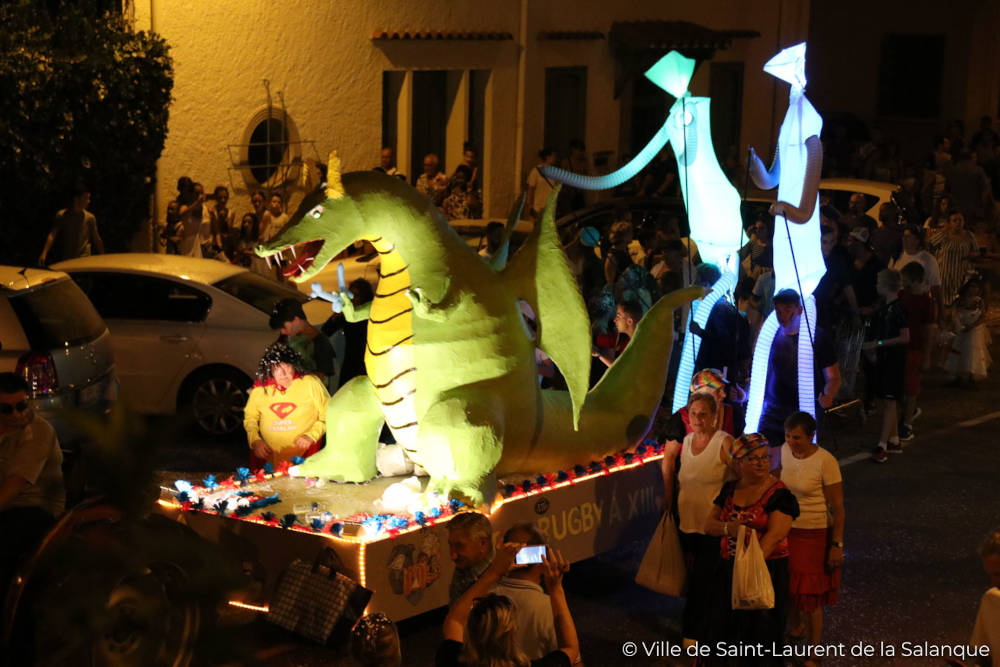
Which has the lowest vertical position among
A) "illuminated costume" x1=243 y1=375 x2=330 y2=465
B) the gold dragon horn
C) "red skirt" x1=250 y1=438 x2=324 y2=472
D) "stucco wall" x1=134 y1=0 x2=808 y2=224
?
"red skirt" x1=250 y1=438 x2=324 y2=472

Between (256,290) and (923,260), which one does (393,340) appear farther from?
(923,260)

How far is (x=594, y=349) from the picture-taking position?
9406 millimetres

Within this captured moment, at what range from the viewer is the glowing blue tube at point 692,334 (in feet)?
30.7

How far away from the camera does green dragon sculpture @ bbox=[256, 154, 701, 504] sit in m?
7.10

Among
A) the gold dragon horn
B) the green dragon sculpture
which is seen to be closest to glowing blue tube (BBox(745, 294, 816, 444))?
the green dragon sculpture

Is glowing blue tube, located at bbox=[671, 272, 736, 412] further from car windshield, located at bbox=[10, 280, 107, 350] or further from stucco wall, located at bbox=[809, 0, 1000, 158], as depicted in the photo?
stucco wall, located at bbox=[809, 0, 1000, 158]

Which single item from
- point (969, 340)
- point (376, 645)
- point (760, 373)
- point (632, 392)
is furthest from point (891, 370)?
point (376, 645)

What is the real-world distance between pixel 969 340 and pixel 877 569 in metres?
5.74

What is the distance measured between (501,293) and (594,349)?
2067 mm

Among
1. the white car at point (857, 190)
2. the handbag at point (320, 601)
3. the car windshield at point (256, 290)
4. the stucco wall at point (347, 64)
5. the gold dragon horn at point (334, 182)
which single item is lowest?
the handbag at point (320, 601)

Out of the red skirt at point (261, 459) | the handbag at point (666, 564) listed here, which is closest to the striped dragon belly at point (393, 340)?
the red skirt at point (261, 459)

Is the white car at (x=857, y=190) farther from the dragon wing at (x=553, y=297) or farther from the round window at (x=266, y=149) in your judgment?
the dragon wing at (x=553, y=297)

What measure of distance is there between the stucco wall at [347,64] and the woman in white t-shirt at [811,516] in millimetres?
10480

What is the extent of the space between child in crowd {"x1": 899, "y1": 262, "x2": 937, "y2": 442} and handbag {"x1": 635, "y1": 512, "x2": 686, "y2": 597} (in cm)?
456
